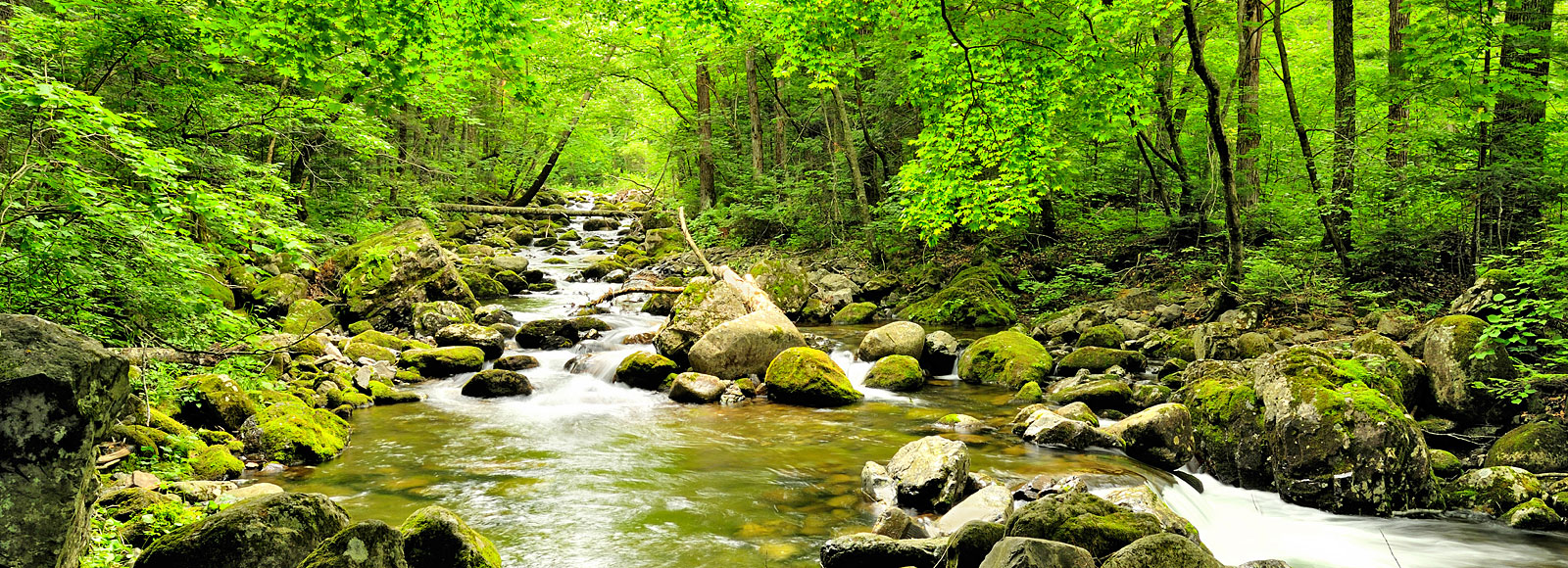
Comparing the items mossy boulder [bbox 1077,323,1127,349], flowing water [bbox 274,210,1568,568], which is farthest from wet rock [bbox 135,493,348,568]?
mossy boulder [bbox 1077,323,1127,349]

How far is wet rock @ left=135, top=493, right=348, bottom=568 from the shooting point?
357 cm


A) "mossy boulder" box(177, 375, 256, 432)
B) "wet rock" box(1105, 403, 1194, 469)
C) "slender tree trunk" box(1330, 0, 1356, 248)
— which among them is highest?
"slender tree trunk" box(1330, 0, 1356, 248)

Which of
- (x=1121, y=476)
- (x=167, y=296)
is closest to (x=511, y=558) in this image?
(x=167, y=296)

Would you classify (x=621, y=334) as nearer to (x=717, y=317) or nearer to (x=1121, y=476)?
(x=717, y=317)

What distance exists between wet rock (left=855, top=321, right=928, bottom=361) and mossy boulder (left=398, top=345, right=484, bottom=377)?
6481 mm

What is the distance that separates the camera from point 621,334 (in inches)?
563

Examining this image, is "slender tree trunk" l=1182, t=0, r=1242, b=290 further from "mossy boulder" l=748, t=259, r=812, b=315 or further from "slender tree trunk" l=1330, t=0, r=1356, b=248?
"mossy boulder" l=748, t=259, r=812, b=315

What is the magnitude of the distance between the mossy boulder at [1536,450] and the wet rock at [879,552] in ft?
17.7

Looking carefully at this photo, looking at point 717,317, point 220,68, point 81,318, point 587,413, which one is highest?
point 220,68

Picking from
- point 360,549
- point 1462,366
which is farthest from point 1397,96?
point 360,549

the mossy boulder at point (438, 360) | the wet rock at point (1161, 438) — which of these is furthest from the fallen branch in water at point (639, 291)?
the wet rock at point (1161, 438)

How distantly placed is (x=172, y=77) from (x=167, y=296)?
4384 mm

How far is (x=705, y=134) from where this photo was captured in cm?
2408

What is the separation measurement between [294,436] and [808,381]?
6021 millimetres
